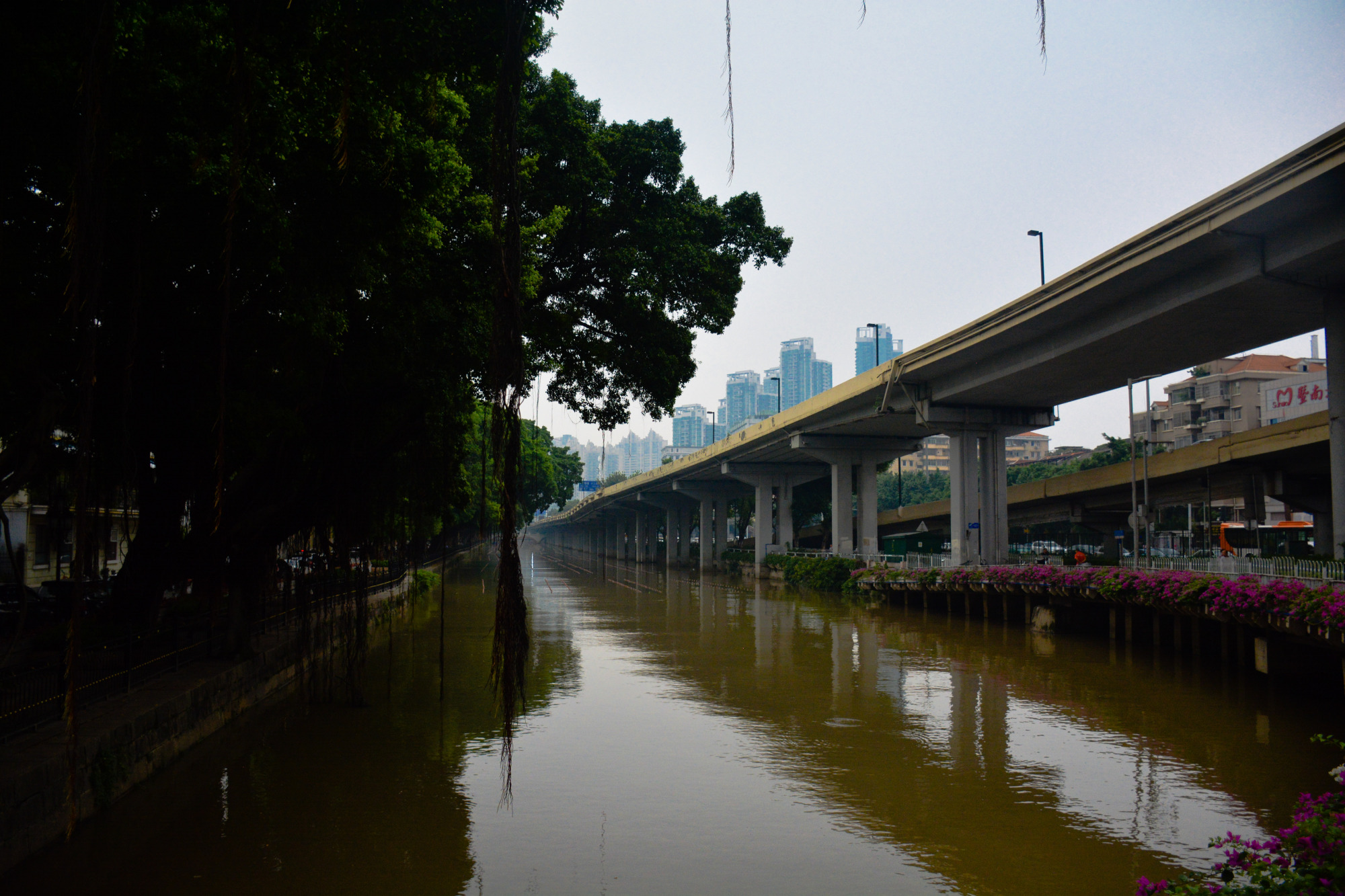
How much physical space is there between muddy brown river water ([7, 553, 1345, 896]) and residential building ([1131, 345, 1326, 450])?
75724mm

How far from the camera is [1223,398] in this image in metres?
92.4

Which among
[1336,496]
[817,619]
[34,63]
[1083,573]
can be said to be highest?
[34,63]

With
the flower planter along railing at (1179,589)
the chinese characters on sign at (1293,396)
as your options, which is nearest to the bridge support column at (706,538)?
the flower planter along railing at (1179,589)

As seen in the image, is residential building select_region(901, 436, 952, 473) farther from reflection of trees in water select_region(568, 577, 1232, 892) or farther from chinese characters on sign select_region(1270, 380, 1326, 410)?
reflection of trees in water select_region(568, 577, 1232, 892)

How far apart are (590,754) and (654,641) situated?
15359mm

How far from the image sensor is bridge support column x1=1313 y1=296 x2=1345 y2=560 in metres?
22.0

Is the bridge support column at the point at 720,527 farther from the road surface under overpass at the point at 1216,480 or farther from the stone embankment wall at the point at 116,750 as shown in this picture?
the stone embankment wall at the point at 116,750

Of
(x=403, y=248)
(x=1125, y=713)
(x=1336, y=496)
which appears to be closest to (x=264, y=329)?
(x=403, y=248)

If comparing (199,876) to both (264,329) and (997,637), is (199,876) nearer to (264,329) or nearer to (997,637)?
(264,329)

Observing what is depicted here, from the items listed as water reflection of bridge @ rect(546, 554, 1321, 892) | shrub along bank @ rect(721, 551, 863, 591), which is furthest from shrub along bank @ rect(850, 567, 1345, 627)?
shrub along bank @ rect(721, 551, 863, 591)

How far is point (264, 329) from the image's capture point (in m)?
15.5

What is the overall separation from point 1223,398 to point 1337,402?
80.6 metres

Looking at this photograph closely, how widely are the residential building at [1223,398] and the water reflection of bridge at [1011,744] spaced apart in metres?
70.7

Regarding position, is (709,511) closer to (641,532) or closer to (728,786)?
(641,532)
